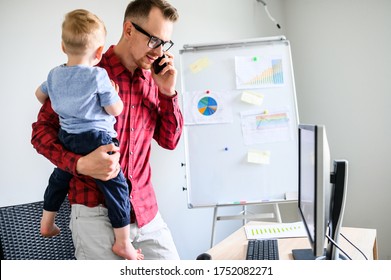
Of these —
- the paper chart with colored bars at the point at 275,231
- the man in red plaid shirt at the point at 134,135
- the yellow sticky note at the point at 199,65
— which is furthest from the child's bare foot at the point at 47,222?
the yellow sticky note at the point at 199,65

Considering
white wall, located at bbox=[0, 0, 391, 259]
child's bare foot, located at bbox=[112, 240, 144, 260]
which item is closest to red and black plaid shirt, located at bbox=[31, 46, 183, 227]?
child's bare foot, located at bbox=[112, 240, 144, 260]

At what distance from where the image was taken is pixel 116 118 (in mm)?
1422

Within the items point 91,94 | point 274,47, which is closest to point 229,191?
point 274,47

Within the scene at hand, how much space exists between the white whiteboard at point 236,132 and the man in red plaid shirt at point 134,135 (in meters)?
0.84

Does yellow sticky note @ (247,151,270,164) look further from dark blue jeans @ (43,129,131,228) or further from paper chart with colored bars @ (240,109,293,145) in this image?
A: dark blue jeans @ (43,129,131,228)

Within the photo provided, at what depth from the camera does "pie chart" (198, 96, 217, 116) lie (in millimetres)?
2410

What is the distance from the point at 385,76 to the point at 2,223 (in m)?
2.58

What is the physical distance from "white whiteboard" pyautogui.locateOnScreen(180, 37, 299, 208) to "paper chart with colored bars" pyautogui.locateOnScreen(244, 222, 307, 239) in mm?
559

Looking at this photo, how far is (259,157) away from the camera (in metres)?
2.40

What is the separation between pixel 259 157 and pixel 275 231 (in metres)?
0.71

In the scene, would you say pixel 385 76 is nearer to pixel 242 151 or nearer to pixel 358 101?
pixel 358 101

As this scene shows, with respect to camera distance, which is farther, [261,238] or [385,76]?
[385,76]

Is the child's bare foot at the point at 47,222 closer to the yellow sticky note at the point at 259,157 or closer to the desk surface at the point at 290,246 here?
the desk surface at the point at 290,246

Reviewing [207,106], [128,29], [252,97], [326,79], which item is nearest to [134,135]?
[128,29]
